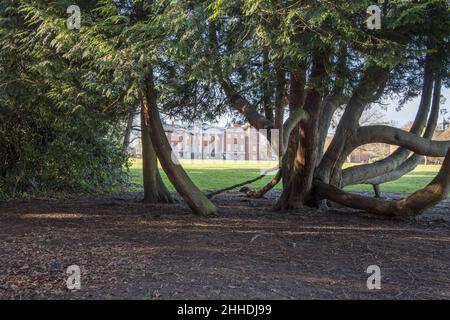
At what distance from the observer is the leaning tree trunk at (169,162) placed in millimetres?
9086

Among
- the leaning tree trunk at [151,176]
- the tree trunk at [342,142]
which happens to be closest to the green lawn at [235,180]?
the tree trunk at [342,142]

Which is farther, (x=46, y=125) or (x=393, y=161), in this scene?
(x=46, y=125)

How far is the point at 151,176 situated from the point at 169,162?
127 inches

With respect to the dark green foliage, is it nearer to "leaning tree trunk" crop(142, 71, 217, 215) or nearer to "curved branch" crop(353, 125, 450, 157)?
"leaning tree trunk" crop(142, 71, 217, 215)

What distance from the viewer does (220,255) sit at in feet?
20.2

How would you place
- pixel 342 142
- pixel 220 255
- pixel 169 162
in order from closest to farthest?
pixel 220 255 < pixel 169 162 < pixel 342 142

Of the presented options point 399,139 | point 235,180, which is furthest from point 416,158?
A: point 235,180

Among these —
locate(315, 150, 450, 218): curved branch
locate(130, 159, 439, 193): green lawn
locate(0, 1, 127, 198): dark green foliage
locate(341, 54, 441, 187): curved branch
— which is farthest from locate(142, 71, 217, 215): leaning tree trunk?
locate(130, 159, 439, 193): green lawn

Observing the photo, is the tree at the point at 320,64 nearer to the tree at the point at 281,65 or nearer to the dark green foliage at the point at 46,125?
the tree at the point at 281,65

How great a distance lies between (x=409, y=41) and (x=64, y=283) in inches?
229

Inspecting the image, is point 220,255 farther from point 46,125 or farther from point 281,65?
point 46,125

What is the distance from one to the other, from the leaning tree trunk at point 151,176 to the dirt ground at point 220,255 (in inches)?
82.2
